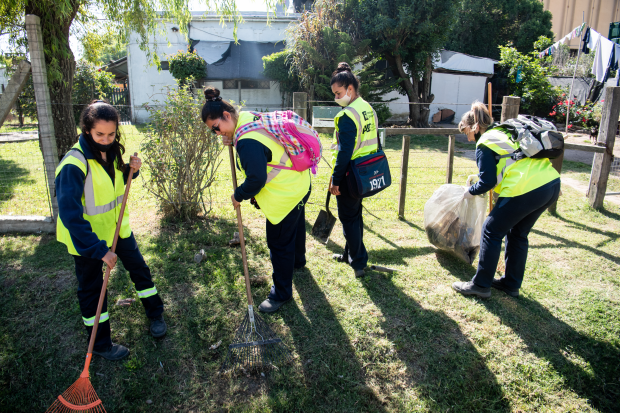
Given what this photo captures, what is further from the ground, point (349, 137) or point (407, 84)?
point (407, 84)

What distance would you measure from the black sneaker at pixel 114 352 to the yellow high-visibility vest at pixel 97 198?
29.4 inches

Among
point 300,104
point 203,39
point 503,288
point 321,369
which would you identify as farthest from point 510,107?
point 203,39

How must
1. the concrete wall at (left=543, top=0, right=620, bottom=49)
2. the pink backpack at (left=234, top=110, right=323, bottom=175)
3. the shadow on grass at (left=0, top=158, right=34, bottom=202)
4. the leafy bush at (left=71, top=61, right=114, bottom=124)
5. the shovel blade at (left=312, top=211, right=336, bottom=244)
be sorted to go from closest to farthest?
the pink backpack at (left=234, top=110, right=323, bottom=175)
the shovel blade at (left=312, top=211, right=336, bottom=244)
the shadow on grass at (left=0, top=158, right=34, bottom=202)
the leafy bush at (left=71, top=61, right=114, bottom=124)
the concrete wall at (left=543, top=0, right=620, bottom=49)

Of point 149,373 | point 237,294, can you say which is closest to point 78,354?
point 149,373

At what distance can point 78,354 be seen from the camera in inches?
108

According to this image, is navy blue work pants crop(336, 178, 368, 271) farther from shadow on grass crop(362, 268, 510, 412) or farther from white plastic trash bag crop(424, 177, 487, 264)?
white plastic trash bag crop(424, 177, 487, 264)

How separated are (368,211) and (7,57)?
514cm

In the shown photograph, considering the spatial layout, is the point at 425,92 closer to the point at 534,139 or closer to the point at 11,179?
the point at 534,139

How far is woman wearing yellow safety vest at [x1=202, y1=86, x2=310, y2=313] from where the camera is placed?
9.02 ft

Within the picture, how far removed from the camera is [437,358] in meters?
2.77

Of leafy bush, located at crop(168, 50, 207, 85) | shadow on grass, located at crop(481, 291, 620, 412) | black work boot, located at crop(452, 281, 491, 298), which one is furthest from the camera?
leafy bush, located at crop(168, 50, 207, 85)

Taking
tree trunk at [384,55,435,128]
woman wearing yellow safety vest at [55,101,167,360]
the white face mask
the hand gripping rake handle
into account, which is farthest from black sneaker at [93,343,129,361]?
tree trunk at [384,55,435,128]

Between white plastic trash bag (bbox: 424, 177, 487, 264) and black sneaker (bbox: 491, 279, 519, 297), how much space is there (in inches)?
14.1

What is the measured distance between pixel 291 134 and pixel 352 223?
114 cm
